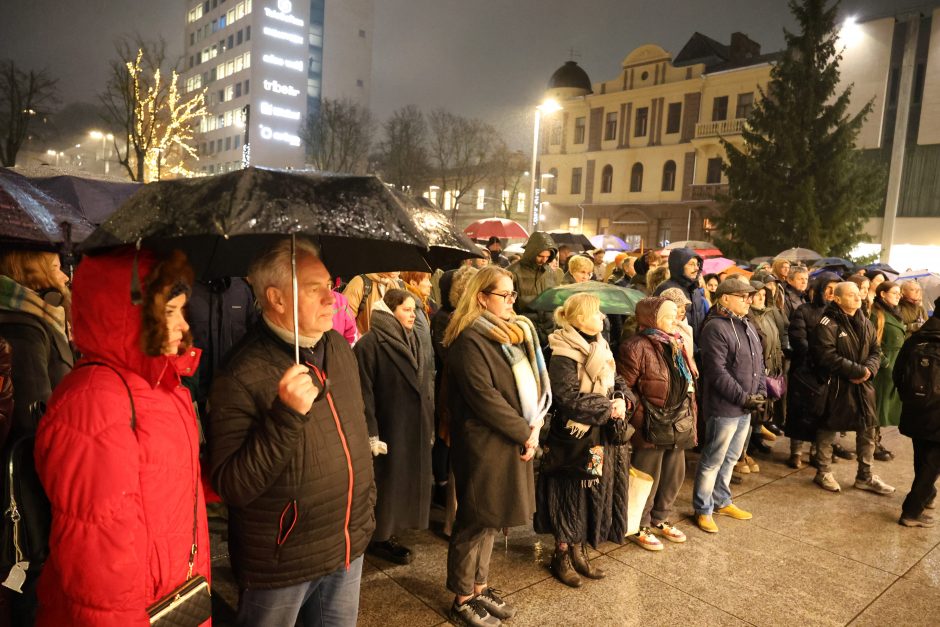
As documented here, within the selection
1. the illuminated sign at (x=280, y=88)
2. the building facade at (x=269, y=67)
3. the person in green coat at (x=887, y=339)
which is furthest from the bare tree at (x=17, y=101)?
the illuminated sign at (x=280, y=88)

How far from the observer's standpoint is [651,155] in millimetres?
45125

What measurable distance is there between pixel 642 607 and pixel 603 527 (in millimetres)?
572

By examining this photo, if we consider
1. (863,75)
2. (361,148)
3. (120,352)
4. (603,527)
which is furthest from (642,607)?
(361,148)

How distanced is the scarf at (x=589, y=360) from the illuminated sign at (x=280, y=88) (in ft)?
302

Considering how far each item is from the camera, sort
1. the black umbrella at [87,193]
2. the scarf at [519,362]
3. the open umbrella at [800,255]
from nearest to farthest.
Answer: the scarf at [519,362], the black umbrella at [87,193], the open umbrella at [800,255]

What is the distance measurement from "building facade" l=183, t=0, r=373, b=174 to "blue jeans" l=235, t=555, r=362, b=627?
8482cm

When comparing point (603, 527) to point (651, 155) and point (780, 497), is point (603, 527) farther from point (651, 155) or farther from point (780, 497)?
point (651, 155)

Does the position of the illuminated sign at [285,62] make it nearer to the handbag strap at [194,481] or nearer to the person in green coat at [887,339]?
the person in green coat at [887,339]

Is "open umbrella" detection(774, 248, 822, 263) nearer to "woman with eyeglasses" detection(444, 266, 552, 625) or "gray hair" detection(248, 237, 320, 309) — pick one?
"woman with eyeglasses" detection(444, 266, 552, 625)

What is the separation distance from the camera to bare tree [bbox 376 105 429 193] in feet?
160

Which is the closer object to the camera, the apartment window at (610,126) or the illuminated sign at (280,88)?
the apartment window at (610,126)

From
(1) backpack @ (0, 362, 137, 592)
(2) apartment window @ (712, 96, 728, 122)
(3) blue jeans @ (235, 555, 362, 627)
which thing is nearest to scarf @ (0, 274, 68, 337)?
(1) backpack @ (0, 362, 137, 592)

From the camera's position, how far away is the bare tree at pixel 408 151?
1923 inches

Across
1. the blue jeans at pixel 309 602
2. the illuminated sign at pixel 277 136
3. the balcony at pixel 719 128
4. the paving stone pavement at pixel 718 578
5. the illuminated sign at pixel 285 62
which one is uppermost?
the illuminated sign at pixel 285 62
